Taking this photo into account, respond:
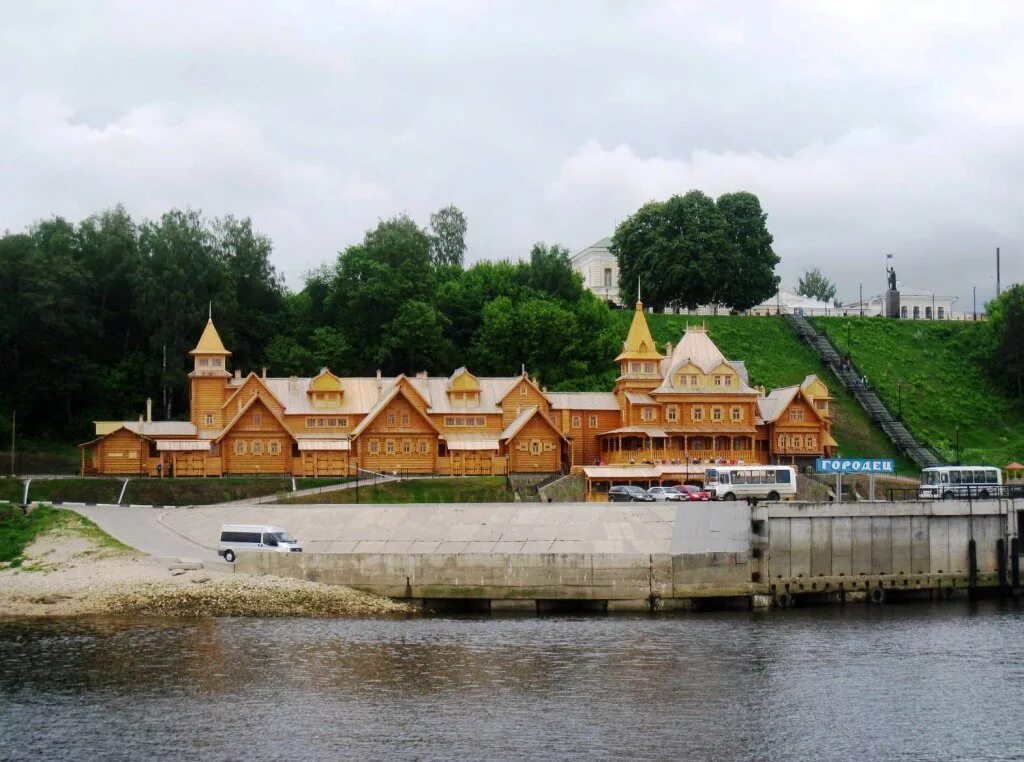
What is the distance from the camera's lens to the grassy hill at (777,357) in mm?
104250

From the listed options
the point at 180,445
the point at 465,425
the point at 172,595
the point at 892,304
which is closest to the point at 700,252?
the point at 892,304

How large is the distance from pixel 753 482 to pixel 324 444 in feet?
97.0

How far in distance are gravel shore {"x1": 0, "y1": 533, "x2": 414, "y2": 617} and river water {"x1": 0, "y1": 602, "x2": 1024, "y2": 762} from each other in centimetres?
182

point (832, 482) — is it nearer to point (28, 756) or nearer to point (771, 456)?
point (771, 456)

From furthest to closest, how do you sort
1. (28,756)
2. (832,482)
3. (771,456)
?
(771,456), (832,482), (28,756)

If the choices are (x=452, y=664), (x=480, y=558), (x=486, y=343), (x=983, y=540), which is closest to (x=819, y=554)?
(x=983, y=540)

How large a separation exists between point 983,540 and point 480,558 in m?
23.6

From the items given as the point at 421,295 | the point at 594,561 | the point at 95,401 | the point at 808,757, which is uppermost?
the point at 421,295

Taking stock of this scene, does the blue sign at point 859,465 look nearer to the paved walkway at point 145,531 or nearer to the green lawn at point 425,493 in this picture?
the green lawn at point 425,493

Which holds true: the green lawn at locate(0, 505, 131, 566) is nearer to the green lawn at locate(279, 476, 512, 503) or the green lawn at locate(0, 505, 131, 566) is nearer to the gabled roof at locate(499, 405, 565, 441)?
the green lawn at locate(279, 476, 512, 503)

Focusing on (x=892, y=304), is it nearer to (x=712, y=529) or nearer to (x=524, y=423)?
(x=524, y=423)

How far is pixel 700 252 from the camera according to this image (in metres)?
129

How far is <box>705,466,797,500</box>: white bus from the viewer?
74.9 m

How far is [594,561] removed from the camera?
56.8m
